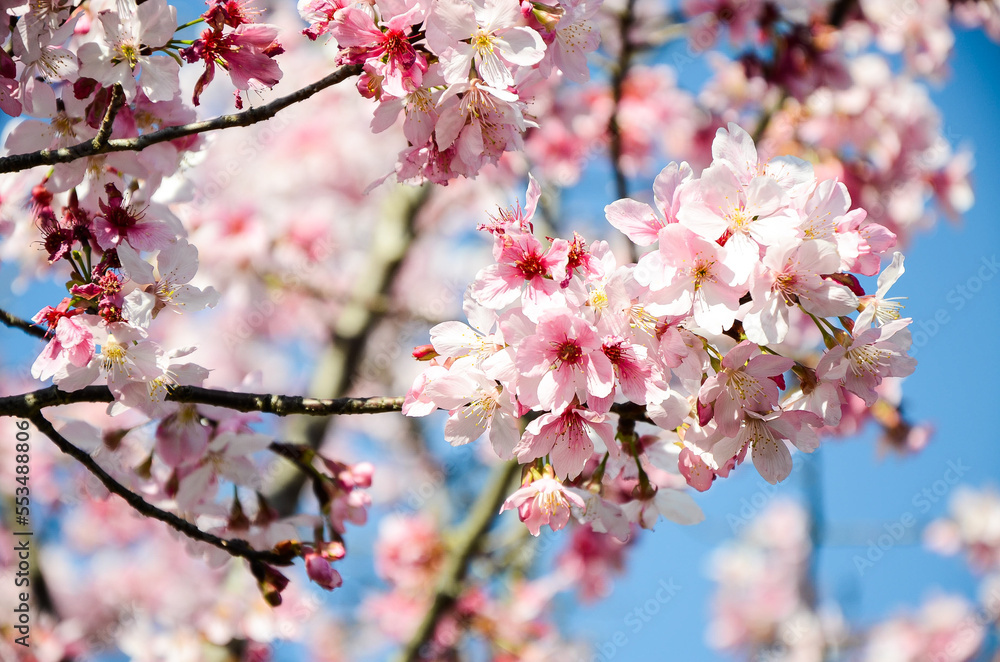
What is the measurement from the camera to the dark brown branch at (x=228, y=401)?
4.08ft

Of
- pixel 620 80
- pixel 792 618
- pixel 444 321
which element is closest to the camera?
pixel 444 321

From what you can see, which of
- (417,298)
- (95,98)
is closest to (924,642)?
(417,298)

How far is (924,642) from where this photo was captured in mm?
6441

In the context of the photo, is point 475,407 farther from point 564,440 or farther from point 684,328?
point 684,328

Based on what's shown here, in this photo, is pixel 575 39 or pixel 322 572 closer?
pixel 575 39

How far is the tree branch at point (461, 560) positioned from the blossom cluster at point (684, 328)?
6.04 feet

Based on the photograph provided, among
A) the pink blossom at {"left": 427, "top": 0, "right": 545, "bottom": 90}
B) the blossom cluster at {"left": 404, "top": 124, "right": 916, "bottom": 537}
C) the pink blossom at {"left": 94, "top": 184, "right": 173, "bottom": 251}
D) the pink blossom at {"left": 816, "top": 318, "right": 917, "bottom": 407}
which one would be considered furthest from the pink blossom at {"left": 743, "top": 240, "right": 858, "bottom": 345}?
the pink blossom at {"left": 94, "top": 184, "right": 173, "bottom": 251}

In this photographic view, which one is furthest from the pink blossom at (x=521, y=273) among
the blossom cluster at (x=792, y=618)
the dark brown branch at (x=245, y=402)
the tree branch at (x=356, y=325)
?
the blossom cluster at (x=792, y=618)

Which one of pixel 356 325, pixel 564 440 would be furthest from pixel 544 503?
pixel 356 325

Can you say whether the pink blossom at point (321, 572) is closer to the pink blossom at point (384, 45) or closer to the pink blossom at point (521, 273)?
the pink blossom at point (521, 273)

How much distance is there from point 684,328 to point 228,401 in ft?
2.68

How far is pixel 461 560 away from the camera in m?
3.21

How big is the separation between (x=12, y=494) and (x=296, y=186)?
348 cm

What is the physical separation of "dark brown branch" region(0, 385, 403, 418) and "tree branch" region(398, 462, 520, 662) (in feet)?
6.03
